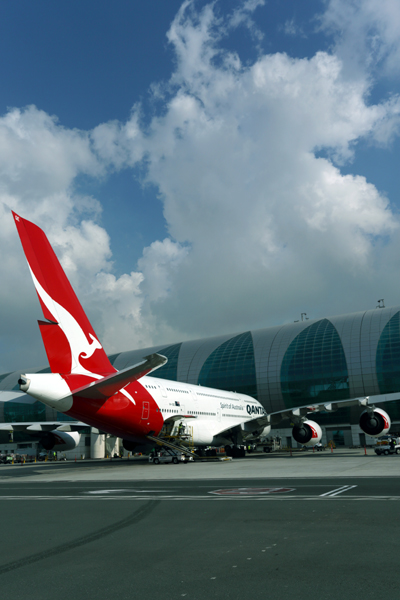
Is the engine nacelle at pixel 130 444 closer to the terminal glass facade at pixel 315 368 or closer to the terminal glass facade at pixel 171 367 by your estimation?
the terminal glass facade at pixel 315 368

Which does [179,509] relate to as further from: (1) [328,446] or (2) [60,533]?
(1) [328,446]

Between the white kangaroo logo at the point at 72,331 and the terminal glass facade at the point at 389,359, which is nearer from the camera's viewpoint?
the white kangaroo logo at the point at 72,331

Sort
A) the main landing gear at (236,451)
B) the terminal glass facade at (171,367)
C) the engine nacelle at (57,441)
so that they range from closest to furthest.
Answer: the engine nacelle at (57,441) < the main landing gear at (236,451) < the terminal glass facade at (171,367)

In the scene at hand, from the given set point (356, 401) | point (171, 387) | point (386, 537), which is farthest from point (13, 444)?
point (386, 537)

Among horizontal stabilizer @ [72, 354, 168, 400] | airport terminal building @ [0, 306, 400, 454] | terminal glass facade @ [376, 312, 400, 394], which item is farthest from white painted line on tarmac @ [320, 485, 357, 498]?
terminal glass facade @ [376, 312, 400, 394]

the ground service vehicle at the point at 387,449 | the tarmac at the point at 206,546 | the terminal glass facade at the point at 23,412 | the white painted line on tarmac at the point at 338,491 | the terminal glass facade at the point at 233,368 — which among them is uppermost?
the terminal glass facade at the point at 233,368

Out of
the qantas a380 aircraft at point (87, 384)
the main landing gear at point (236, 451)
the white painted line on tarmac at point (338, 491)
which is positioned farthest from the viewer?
the main landing gear at point (236, 451)

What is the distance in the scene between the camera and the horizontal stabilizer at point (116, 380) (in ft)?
62.8

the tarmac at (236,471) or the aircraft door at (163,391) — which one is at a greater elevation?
the aircraft door at (163,391)

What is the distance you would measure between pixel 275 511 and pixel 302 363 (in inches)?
2058

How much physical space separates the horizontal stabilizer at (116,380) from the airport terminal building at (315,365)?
A: 40.6 metres

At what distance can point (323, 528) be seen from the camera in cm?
758

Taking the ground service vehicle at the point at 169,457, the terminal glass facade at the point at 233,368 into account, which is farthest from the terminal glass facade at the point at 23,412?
the ground service vehicle at the point at 169,457

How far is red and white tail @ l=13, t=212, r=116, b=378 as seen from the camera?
21.7m
